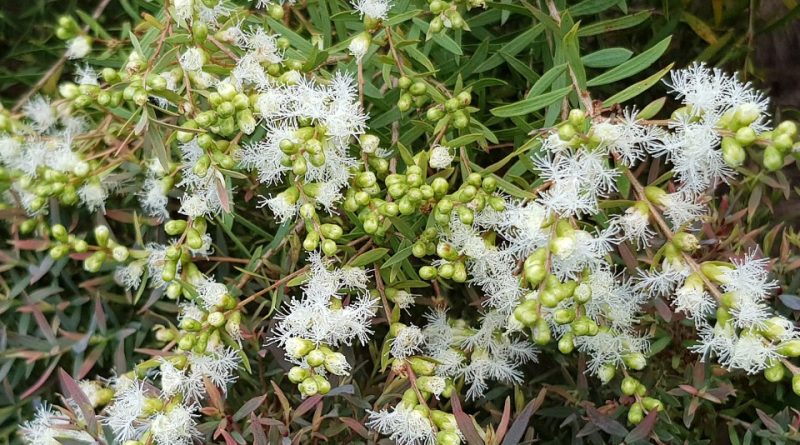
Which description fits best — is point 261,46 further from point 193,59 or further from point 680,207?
point 680,207

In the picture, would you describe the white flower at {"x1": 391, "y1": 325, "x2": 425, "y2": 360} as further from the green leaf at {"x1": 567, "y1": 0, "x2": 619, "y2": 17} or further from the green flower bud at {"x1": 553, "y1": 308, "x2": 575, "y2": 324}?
the green leaf at {"x1": 567, "y1": 0, "x2": 619, "y2": 17}

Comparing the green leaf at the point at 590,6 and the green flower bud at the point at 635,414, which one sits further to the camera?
the green leaf at the point at 590,6

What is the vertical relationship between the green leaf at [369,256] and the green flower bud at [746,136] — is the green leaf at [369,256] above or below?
below

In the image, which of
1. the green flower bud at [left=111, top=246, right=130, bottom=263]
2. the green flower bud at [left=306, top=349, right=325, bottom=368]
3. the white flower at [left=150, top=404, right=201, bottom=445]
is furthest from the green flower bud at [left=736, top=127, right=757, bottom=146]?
the green flower bud at [left=111, top=246, right=130, bottom=263]

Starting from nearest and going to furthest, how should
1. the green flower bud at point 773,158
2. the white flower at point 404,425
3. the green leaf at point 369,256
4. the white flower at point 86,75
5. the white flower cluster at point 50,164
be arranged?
the green flower bud at point 773,158 → the white flower at point 404,425 → the green leaf at point 369,256 → the white flower cluster at point 50,164 → the white flower at point 86,75

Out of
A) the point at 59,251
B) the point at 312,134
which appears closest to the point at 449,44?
the point at 312,134

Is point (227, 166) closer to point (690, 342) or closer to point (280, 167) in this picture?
point (280, 167)

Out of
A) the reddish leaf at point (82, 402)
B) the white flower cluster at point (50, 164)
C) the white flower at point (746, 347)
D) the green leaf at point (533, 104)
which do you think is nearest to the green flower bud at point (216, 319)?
the reddish leaf at point (82, 402)

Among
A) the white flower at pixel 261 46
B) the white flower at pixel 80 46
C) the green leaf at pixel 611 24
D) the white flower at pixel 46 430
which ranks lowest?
the white flower at pixel 46 430

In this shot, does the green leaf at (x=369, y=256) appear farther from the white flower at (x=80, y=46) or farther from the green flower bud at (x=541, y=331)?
the white flower at (x=80, y=46)
